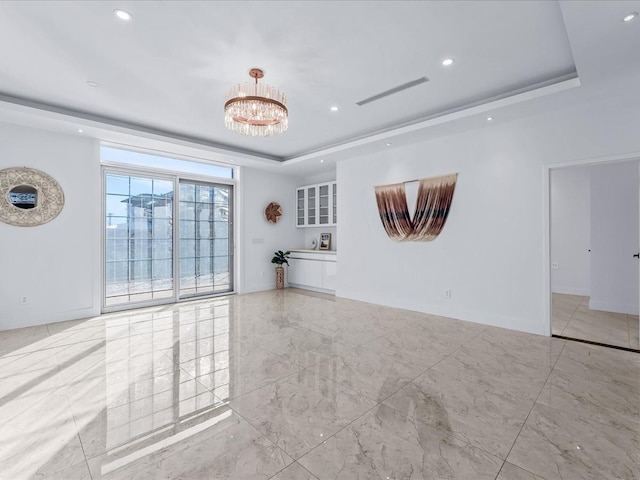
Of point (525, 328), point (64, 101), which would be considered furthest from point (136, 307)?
point (525, 328)

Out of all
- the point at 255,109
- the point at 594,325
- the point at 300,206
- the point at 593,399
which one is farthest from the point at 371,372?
the point at 300,206

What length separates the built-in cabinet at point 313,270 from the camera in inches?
268

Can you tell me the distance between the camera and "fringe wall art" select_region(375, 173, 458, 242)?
493 centimetres

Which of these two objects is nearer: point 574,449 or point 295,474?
point 295,474

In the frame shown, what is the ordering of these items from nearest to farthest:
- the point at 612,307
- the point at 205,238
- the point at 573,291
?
the point at 612,307, the point at 573,291, the point at 205,238

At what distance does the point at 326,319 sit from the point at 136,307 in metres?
3.51

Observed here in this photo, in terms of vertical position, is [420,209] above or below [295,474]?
above

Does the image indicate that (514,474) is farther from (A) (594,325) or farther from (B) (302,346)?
(A) (594,325)

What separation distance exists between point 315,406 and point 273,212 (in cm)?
565

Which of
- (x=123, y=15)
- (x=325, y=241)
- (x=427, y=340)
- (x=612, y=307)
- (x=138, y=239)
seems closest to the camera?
(x=123, y=15)

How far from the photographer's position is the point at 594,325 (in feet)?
14.2

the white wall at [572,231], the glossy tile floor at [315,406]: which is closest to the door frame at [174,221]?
the glossy tile floor at [315,406]

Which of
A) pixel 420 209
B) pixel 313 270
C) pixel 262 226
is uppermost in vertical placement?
pixel 420 209

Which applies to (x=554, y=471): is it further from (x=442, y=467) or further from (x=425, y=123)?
(x=425, y=123)
